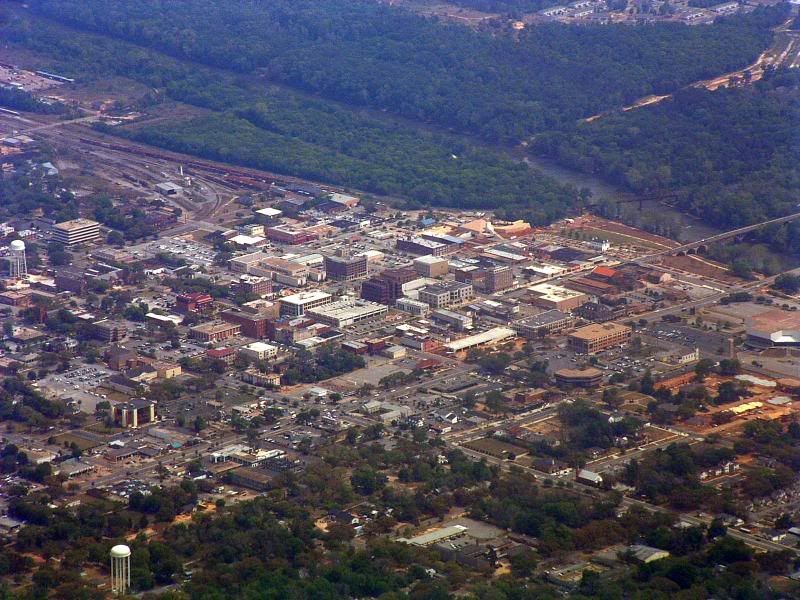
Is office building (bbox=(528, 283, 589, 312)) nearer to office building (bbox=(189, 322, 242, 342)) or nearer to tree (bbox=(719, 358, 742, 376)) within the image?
tree (bbox=(719, 358, 742, 376))

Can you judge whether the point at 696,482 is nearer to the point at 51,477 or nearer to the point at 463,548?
the point at 463,548

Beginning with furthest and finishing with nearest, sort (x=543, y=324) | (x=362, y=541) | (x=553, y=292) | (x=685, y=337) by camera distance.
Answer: (x=553, y=292)
(x=543, y=324)
(x=685, y=337)
(x=362, y=541)

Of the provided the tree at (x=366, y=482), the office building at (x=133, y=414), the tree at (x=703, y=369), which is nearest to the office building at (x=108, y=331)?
the office building at (x=133, y=414)

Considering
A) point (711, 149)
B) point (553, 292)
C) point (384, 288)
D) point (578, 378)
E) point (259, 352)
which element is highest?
point (711, 149)

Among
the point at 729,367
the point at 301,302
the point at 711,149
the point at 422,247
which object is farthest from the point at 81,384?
the point at 711,149

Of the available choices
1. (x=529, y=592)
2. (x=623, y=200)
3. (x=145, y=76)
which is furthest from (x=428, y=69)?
(x=529, y=592)

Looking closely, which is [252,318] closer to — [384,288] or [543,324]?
[384,288]

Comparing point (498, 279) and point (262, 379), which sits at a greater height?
point (498, 279)

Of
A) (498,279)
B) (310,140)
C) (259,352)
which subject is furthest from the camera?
(310,140)
